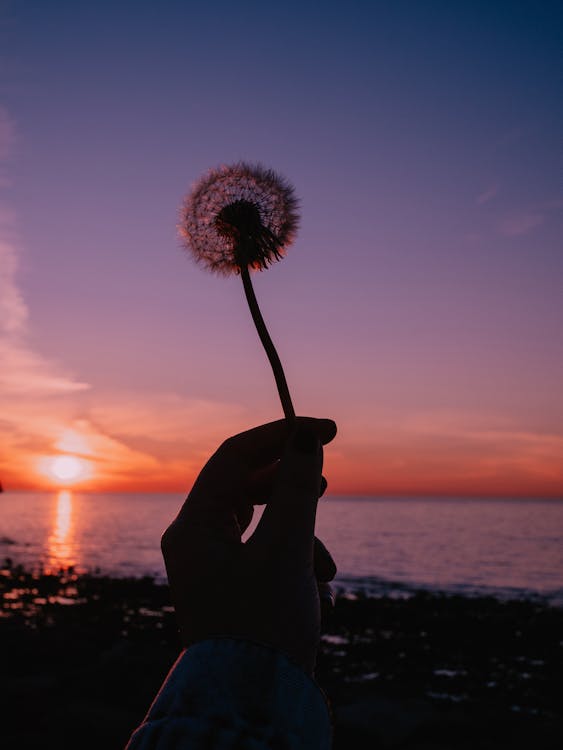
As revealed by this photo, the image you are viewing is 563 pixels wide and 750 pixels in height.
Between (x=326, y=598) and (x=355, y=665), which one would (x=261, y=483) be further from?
(x=355, y=665)

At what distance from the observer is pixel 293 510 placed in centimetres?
214

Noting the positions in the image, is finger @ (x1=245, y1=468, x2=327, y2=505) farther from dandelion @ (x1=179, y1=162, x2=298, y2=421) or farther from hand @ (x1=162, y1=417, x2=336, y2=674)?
dandelion @ (x1=179, y1=162, x2=298, y2=421)

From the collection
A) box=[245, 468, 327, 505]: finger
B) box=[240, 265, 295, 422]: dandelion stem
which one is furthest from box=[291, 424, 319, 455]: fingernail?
box=[245, 468, 327, 505]: finger

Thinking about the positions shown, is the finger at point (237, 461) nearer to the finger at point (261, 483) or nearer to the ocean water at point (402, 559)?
the finger at point (261, 483)

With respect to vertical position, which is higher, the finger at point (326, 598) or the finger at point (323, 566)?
the finger at point (323, 566)

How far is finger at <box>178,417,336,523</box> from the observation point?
2.34m

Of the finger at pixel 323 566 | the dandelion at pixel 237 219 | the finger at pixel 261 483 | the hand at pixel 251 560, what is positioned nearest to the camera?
the hand at pixel 251 560

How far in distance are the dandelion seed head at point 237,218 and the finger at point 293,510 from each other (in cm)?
142

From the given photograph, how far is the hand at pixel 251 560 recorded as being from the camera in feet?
6.34

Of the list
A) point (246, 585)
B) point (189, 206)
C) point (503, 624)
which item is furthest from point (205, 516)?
point (503, 624)

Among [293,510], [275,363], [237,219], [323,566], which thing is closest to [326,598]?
[323,566]

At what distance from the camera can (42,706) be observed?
29.7 feet

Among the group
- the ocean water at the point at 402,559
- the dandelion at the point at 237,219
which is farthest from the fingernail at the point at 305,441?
the ocean water at the point at 402,559

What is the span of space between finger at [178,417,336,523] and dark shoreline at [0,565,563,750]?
24.3 ft
